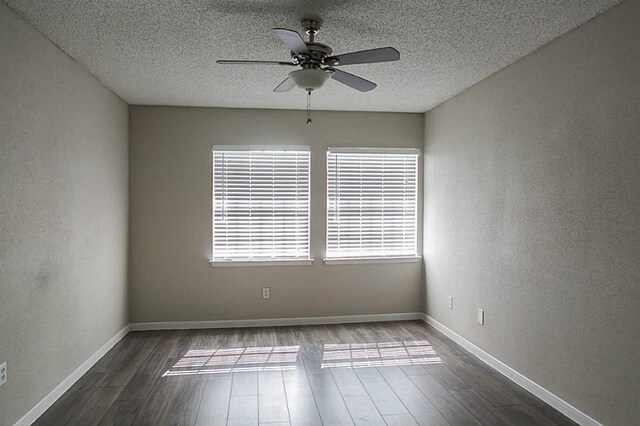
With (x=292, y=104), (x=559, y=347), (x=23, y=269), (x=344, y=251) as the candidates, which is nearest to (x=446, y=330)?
(x=344, y=251)

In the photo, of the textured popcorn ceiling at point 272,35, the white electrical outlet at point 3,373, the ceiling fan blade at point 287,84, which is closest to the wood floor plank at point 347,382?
the white electrical outlet at point 3,373

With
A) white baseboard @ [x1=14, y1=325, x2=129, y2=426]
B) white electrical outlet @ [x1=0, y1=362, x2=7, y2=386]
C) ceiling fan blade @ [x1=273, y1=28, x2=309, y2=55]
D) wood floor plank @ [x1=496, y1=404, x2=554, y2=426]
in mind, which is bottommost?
wood floor plank @ [x1=496, y1=404, x2=554, y2=426]

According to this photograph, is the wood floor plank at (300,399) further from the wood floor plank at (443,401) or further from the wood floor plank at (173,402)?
the wood floor plank at (443,401)

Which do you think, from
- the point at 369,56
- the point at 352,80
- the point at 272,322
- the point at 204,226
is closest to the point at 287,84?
the point at 352,80

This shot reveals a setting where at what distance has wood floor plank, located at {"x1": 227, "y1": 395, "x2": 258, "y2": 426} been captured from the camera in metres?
3.03

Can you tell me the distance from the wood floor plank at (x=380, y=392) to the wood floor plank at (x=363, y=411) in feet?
0.16

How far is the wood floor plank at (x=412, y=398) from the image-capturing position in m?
3.07

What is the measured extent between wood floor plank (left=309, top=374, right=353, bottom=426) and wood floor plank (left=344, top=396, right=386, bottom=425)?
39 millimetres

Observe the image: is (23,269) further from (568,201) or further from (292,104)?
(568,201)

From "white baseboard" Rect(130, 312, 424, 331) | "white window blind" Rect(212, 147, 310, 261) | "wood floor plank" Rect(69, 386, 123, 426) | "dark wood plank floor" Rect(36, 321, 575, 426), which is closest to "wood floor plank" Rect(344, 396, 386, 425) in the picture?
"dark wood plank floor" Rect(36, 321, 575, 426)

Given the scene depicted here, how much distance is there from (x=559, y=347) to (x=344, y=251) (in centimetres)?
279

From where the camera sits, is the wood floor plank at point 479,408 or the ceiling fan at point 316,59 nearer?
the ceiling fan at point 316,59

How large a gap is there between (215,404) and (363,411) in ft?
3.36

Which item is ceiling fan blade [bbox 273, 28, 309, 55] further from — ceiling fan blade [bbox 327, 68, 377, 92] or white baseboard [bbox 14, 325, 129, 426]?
white baseboard [bbox 14, 325, 129, 426]
